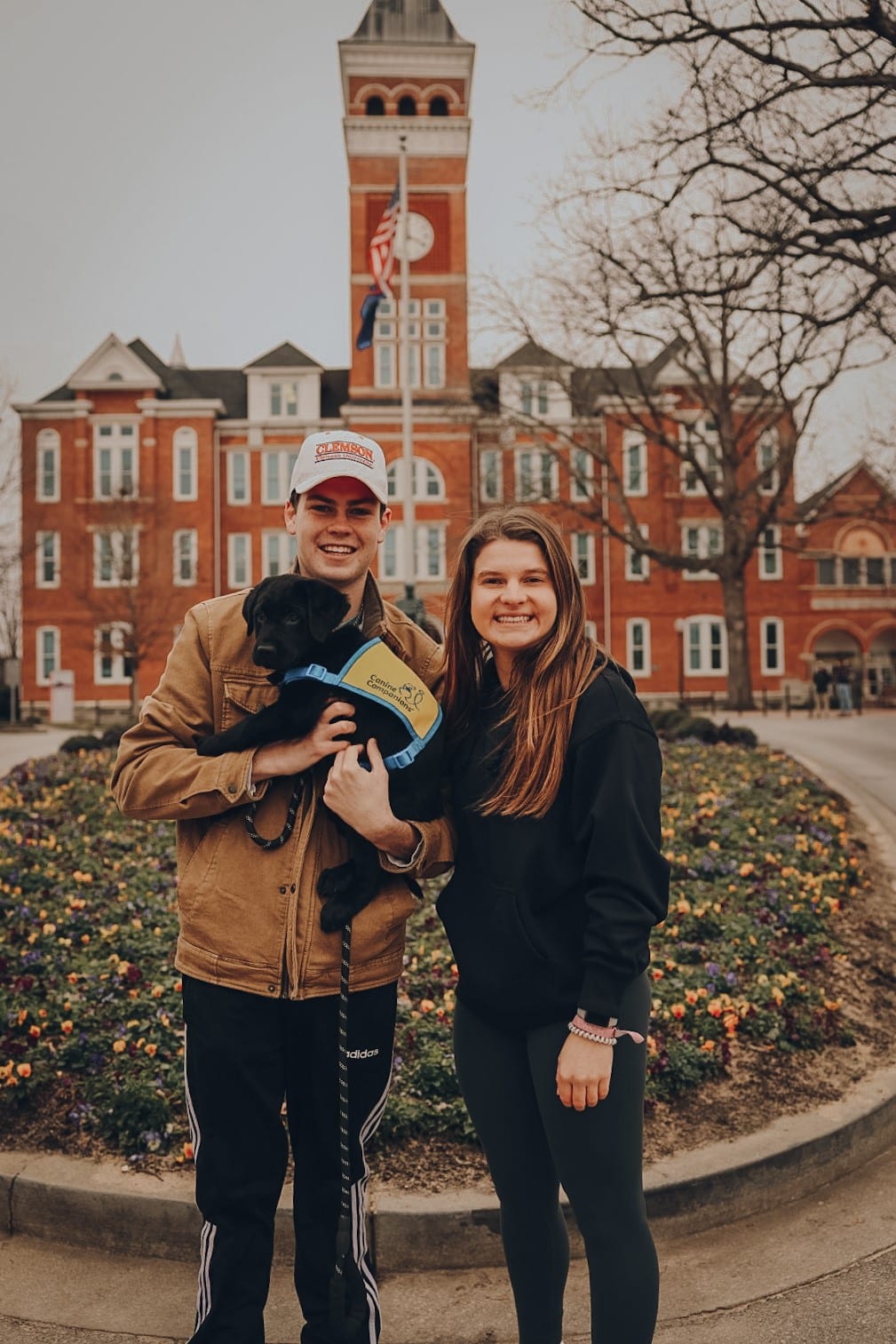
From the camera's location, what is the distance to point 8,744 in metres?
19.9

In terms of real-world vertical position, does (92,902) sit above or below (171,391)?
below

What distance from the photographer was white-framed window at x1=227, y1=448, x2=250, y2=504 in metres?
43.4

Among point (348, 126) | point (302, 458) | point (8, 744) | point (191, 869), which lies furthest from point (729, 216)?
point (348, 126)

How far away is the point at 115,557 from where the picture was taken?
127ft

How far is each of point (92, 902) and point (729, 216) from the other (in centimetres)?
778

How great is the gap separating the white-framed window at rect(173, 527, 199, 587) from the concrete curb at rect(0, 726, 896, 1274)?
40257mm

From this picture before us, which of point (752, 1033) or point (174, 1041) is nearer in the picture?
point (174, 1041)

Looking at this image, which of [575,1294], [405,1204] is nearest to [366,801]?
[405,1204]

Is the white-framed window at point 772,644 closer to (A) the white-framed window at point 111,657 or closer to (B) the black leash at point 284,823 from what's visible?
(A) the white-framed window at point 111,657

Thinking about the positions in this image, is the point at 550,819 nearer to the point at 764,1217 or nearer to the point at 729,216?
the point at 764,1217

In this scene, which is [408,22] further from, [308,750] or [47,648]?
[308,750]

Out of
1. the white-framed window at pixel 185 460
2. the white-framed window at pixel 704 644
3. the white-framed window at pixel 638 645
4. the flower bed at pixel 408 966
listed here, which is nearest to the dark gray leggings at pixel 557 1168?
the flower bed at pixel 408 966

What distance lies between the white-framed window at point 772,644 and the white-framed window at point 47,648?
29212 millimetres

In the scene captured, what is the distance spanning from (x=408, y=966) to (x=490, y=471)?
3811 cm
